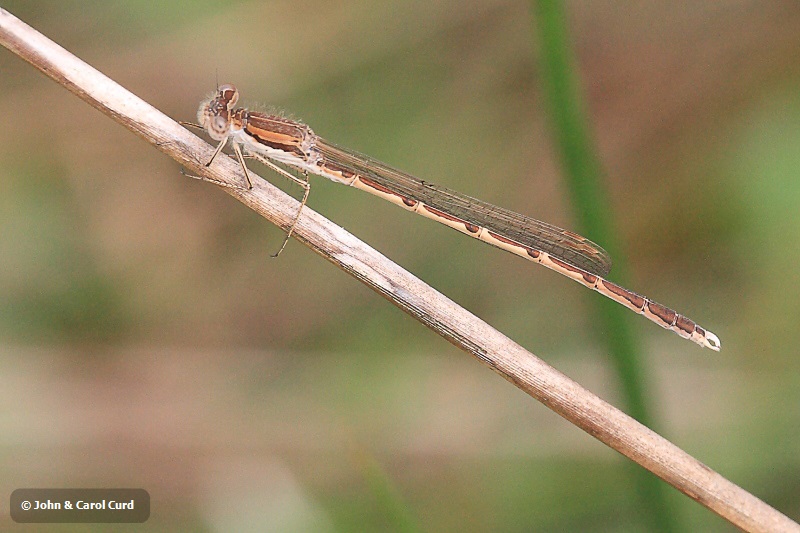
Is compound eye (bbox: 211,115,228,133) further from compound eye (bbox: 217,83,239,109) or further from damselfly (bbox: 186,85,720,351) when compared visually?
compound eye (bbox: 217,83,239,109)

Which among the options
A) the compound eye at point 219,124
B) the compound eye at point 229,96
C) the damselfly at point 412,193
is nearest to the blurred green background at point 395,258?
the damselfly at point 412,193

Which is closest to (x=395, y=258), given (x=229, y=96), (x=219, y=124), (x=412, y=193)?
(x=412, y=193)

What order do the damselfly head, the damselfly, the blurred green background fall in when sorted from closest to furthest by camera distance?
the damselfly head < the damselfly < the blurred green background

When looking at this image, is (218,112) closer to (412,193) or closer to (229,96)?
(229,96)

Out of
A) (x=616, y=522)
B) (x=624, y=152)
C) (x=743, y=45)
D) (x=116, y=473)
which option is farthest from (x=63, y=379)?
(x=743, y=45)

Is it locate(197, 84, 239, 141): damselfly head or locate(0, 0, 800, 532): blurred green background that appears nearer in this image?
locate(197, 84, 239, 141): damselfly head

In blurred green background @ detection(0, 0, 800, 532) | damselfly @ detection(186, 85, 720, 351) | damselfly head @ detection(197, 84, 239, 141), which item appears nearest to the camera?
damselfly head @ detection(197, 84, 239, 141)

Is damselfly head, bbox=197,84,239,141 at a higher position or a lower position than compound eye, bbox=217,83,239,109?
lower

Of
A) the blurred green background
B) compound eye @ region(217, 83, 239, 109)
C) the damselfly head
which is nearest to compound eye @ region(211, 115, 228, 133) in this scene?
the damselfly head

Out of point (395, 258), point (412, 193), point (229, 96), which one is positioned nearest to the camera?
point (229, 96)
